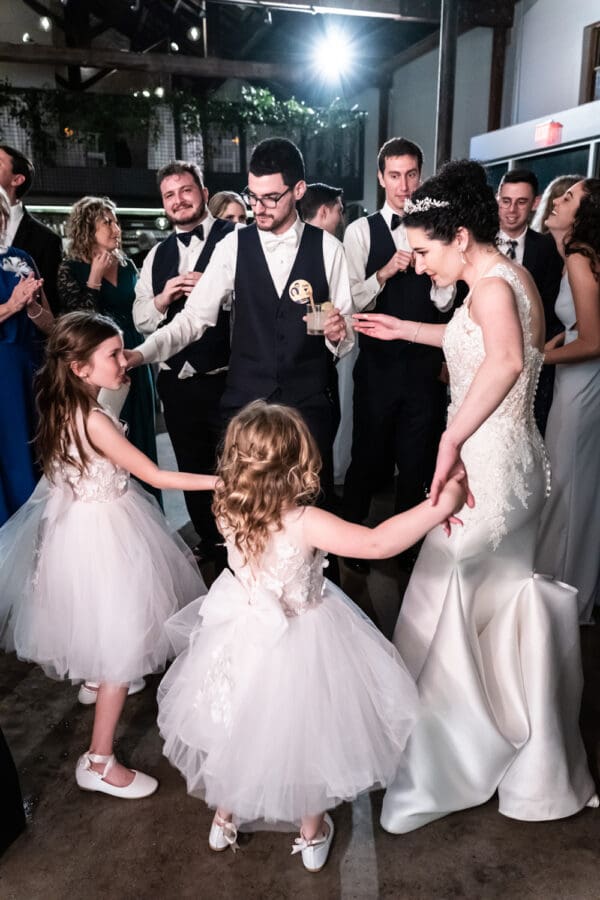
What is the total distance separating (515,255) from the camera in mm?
3332

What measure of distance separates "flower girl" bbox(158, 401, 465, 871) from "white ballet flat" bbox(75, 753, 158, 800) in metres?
0.34

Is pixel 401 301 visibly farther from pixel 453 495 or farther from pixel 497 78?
pixel 497 78

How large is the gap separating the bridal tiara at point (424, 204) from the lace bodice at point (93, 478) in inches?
39.6

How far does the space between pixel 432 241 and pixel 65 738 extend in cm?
182

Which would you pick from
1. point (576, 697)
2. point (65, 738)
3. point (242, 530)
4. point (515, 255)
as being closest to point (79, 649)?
point (65, 738)

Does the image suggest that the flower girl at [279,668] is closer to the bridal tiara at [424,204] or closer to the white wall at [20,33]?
the bridal tiara at [424,204]

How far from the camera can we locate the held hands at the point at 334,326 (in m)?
2.27

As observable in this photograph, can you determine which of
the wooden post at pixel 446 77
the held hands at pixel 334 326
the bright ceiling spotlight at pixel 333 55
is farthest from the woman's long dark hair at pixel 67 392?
the bright ceiling spotlight at pixel 333 55

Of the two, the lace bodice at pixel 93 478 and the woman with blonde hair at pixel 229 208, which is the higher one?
the woman with blonde hair at pixel 229 208

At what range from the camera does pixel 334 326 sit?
228 cm

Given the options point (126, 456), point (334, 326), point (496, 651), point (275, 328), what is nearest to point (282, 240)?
point (275, 328)

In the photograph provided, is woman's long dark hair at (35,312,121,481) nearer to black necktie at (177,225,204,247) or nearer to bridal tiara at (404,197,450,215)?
bridal tiara at (404,197,450,215)

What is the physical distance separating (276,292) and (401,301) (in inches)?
28.9

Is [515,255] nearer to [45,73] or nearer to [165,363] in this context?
[165,363]
